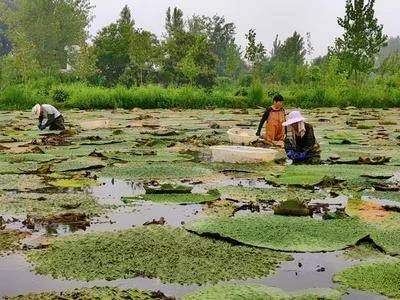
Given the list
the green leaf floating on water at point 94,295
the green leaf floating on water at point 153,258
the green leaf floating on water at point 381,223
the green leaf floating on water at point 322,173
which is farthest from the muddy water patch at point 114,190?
the green leaf floating on water at point 94,295

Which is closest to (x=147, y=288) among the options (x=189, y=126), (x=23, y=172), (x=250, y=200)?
(x=250, y=200)

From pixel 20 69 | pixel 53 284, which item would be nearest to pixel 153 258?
pixel 53 284

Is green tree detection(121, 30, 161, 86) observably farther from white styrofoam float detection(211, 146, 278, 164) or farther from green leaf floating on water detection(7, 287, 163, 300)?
green leaf floating on water detection(7, 287, 163, 300)

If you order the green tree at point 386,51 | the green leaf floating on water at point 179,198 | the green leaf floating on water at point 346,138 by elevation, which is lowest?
the green leaf floating on water at point 346,138

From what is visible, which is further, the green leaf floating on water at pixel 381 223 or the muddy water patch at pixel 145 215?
the muddy water patch at pixel 145 215

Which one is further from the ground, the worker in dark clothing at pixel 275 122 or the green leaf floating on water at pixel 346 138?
the worker in dark clothing at pixel 275 122

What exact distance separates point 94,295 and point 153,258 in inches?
22.0

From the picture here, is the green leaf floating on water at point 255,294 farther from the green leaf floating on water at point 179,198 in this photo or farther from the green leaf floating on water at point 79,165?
the green leaf floating on water at point 79,165

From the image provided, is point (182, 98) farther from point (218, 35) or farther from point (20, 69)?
point (218, 35)

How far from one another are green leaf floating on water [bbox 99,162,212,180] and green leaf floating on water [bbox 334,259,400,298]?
9.40 ft

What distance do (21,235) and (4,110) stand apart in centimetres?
1456

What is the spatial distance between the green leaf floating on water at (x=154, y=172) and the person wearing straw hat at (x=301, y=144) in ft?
4.37

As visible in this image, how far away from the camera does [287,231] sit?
3.37m

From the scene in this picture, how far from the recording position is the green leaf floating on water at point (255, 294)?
2361 mm
